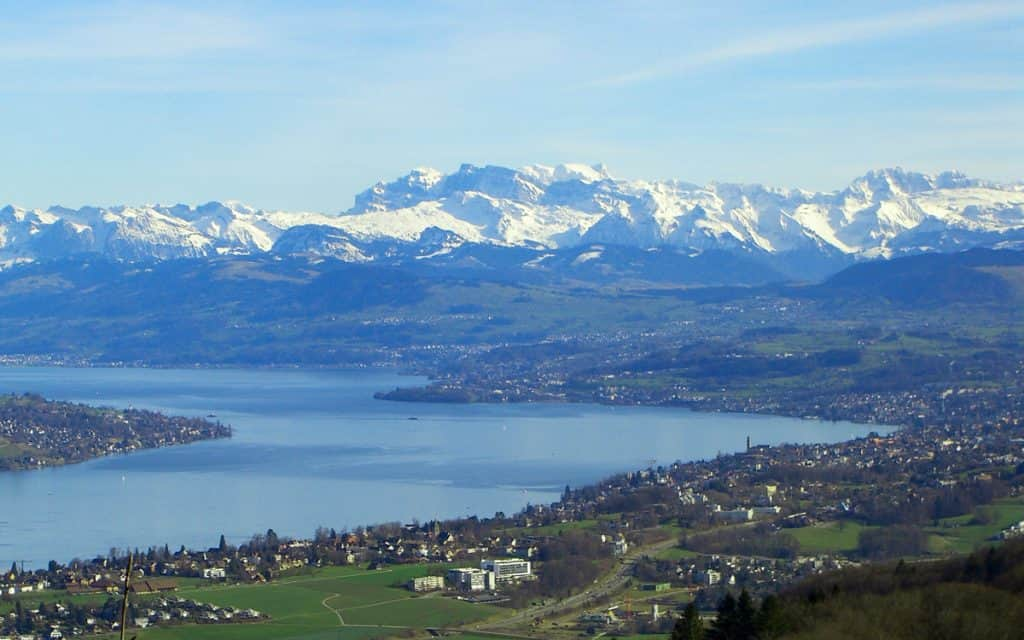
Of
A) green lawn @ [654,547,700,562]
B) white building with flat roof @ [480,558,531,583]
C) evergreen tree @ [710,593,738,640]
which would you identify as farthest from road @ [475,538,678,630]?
evergreen tree @ [710,593,738,640]

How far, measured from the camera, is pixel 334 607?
2700 centimetres

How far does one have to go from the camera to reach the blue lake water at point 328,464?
37.2m

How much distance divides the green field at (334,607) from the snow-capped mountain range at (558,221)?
357ft

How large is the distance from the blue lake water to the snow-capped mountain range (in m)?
72.2

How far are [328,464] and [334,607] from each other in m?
21.6

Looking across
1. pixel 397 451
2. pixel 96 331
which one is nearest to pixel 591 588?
pixel 397 451

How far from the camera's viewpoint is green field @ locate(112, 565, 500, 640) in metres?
24.9

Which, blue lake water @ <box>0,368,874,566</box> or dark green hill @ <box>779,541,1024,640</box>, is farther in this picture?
blue lake water @ <box>0,368,874,566</box>

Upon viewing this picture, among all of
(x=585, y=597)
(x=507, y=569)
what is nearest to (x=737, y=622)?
(x=585, y=597)

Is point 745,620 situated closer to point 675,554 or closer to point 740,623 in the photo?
point 740,623

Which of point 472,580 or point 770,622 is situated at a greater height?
point 770,622

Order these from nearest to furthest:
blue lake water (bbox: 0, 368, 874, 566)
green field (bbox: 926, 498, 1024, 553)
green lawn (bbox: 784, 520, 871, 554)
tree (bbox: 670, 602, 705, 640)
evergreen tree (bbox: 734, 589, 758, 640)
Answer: tree (bbox: 670, 602, 705, 640), evergreen tree (bbox: 734, 589, 758, 640), green field (bbox: 926, 498, 1024, 553), green lawn (bbox: 784, 520, 871, 554), blue lake water (bbox: 0, 368, 874, 566)

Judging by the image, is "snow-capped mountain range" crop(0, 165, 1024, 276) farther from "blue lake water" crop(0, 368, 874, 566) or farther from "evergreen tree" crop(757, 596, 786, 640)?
"evergreen tree" crop(757, 596, 786, 640)

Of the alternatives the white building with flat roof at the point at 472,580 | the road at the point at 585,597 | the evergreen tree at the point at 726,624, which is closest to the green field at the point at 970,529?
the road at the point at 585,597
